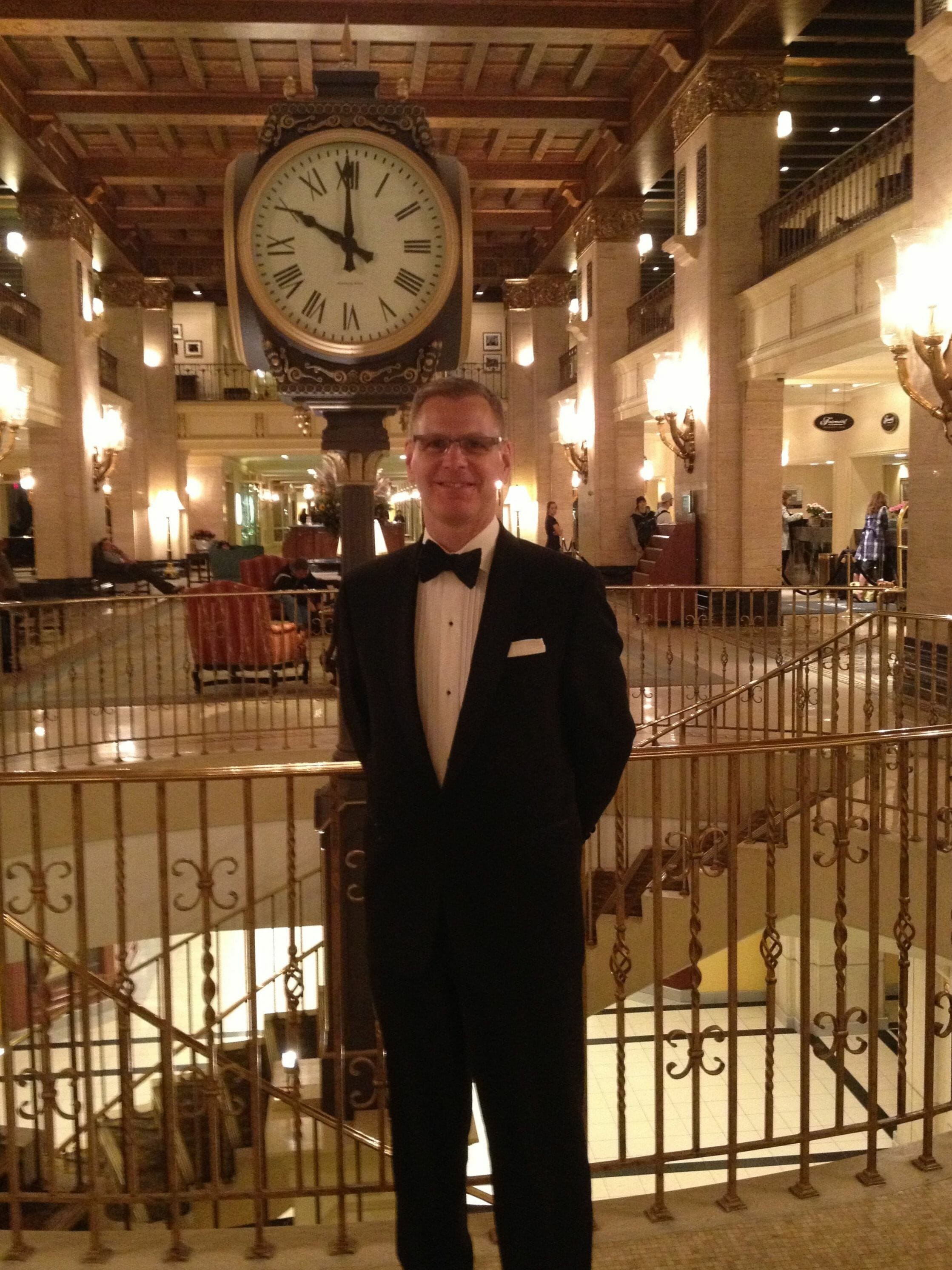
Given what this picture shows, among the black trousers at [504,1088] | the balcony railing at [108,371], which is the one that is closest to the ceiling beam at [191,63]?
the balcony railing at [108,371]

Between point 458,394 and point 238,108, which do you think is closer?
point 458,394

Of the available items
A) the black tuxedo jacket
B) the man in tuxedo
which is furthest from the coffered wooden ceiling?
the black tuxedo jacket

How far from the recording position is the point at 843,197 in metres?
11.0

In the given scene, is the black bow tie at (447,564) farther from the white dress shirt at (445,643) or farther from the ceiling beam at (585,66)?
the ceiling beam at (585,66)

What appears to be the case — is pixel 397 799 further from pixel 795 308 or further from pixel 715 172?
pixel 715 172

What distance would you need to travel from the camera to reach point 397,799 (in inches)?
74.8

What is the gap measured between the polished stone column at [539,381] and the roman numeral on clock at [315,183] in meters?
20.4

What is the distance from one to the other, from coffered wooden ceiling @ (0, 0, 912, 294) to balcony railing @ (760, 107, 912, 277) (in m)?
1.84

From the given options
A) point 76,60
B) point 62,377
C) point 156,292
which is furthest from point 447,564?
point 156,292

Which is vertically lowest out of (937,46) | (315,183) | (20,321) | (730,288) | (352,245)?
(352,245)

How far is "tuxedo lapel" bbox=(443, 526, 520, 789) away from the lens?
1839 mm

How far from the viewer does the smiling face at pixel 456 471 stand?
1927 millimetres

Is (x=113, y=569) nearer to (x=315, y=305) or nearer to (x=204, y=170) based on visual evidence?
(x=204, y=170)

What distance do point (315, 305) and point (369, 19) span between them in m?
11.2
